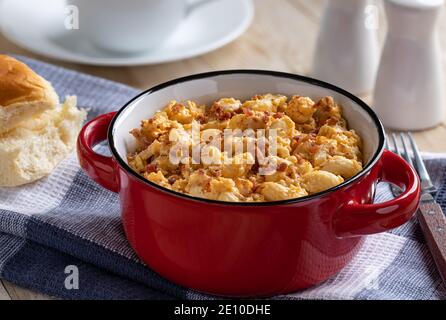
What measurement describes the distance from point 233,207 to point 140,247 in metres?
0.26

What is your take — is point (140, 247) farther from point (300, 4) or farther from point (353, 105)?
point (300, 4)

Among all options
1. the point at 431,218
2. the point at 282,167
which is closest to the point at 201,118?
the point at 282,167

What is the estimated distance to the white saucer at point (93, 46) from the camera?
235 cm

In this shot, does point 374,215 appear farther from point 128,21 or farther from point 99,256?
point 128,21

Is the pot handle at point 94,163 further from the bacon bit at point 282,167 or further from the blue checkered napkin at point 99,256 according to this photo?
the bacon bit at point 282,167

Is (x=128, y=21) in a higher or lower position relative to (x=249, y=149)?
lower

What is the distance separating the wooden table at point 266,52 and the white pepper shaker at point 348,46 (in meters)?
0.08

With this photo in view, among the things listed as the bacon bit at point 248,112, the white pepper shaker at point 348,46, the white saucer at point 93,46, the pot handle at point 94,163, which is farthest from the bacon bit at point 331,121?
the white saucer at point 93,46

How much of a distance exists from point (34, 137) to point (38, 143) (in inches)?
0.8

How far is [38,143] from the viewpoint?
178 cm

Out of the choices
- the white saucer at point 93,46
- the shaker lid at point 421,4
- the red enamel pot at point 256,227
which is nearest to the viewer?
the red enamel pot at point 256,227

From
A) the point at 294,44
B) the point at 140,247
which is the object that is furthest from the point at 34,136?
the point at 294,44

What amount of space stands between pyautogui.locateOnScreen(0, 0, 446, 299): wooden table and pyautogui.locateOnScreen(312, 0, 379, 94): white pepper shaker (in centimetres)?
8

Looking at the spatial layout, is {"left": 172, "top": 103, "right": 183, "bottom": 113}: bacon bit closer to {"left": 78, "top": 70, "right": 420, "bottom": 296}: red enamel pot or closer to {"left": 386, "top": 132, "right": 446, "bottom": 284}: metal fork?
{"left": 78, "top": 70, "right": 420, "bottom": 296}: red enamel pot
